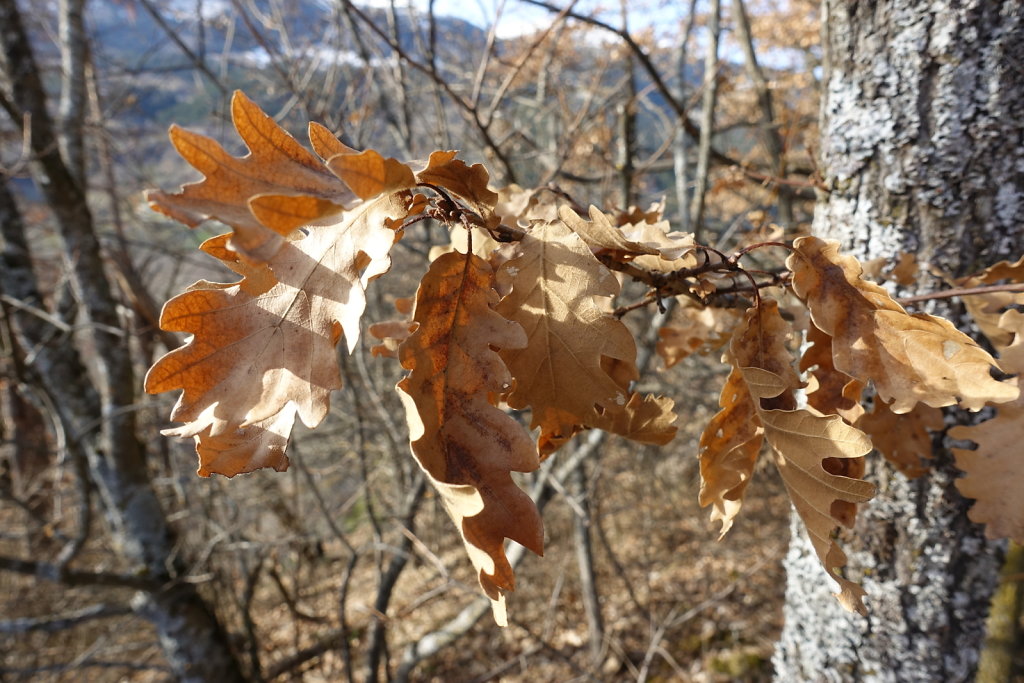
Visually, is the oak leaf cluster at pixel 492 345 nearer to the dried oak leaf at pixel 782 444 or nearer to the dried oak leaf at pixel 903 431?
the dried oak leaf at pixel 782 444

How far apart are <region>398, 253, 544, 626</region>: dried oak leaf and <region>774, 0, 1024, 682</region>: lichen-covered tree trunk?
1239 millimetres

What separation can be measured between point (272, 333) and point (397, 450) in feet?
13.7

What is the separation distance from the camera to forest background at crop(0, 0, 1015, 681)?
3451 mm

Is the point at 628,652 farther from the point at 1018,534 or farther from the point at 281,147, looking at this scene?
the point at 281,147

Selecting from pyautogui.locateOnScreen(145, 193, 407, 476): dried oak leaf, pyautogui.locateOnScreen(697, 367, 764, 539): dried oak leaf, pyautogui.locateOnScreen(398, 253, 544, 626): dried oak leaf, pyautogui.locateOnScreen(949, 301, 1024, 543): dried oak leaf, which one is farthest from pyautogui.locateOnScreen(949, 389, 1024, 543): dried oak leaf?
pyautogui.locateOnScreen(145, 193, 407, 476): dried oak leaf

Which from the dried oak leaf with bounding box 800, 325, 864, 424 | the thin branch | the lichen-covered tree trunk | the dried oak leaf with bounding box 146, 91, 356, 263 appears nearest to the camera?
the dried oak leaf with bounding box 146, 91, 356, 263

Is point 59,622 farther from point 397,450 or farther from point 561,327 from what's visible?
point 561,327

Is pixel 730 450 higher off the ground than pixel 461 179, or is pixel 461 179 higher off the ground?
pixel 461 179

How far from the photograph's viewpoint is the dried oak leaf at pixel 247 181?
59cm

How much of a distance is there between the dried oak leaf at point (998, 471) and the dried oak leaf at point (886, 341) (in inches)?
7.6

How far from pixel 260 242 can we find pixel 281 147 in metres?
0.18

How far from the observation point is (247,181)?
2.18ft

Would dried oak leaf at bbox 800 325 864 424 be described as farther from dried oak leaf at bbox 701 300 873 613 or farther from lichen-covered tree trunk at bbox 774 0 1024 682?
lichen-covered tree trunk at bbox 774 0 1024 682

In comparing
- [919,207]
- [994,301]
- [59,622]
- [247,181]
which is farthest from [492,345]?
[59,622]
